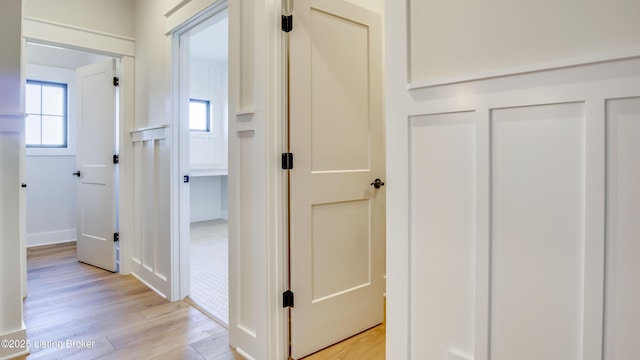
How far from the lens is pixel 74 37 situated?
302 cm

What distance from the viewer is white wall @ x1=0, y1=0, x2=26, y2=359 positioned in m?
1.85

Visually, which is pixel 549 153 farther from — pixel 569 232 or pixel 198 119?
pixel 198 119

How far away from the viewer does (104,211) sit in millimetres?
3398

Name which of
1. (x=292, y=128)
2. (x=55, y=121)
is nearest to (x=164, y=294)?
(x=292, y=128)

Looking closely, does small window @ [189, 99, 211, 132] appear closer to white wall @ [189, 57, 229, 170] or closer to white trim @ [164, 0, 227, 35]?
white wall @ [189, 57, 229, 170]

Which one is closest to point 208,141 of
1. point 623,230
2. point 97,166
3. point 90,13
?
point 97,166

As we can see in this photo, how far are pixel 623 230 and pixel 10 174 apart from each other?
2648mm

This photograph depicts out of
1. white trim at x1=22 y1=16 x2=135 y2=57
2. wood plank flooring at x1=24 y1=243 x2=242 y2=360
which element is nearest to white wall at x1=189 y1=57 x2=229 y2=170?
white trim at x1=22 y1=16 x2=135 y2=57

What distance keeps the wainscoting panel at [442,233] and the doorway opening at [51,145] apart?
441cm

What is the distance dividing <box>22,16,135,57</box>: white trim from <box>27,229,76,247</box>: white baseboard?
102 inches

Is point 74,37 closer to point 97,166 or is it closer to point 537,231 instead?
point 97,166

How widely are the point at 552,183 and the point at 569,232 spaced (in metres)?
0.13

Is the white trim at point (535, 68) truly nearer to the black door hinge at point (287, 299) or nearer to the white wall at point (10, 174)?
the black door hinge at point (287, 299)

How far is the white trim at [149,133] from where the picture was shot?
2.77m
